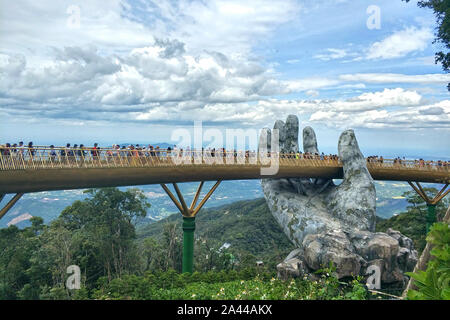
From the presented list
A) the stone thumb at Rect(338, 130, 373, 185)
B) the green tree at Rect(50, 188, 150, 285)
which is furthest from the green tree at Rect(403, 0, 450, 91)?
the green tree at Rect(50, 188, 150, 285)

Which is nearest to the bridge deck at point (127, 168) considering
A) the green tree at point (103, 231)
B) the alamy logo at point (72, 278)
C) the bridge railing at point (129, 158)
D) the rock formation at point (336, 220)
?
the bridge railing at point (129, 158)

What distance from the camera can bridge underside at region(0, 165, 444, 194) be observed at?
14.7 meters

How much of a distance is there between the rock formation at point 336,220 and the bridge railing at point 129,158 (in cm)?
243

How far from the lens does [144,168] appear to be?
18.9 metres

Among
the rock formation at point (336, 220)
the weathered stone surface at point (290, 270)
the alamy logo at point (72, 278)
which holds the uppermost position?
the rock formation at point (336, 220)

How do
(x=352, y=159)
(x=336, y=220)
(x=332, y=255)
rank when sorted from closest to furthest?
(x=332, y=255), (x=336, y=220), (x=352, y=159)

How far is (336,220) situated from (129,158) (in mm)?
16201

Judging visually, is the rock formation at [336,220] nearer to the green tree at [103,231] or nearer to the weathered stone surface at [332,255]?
the weathered stone surface at [332,255]

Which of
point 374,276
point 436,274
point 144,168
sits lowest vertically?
point 374,276

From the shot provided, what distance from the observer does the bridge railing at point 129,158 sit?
14.8 m

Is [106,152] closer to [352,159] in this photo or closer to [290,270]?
[290,270]

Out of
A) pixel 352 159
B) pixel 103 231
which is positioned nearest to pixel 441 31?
pixel 352 159
